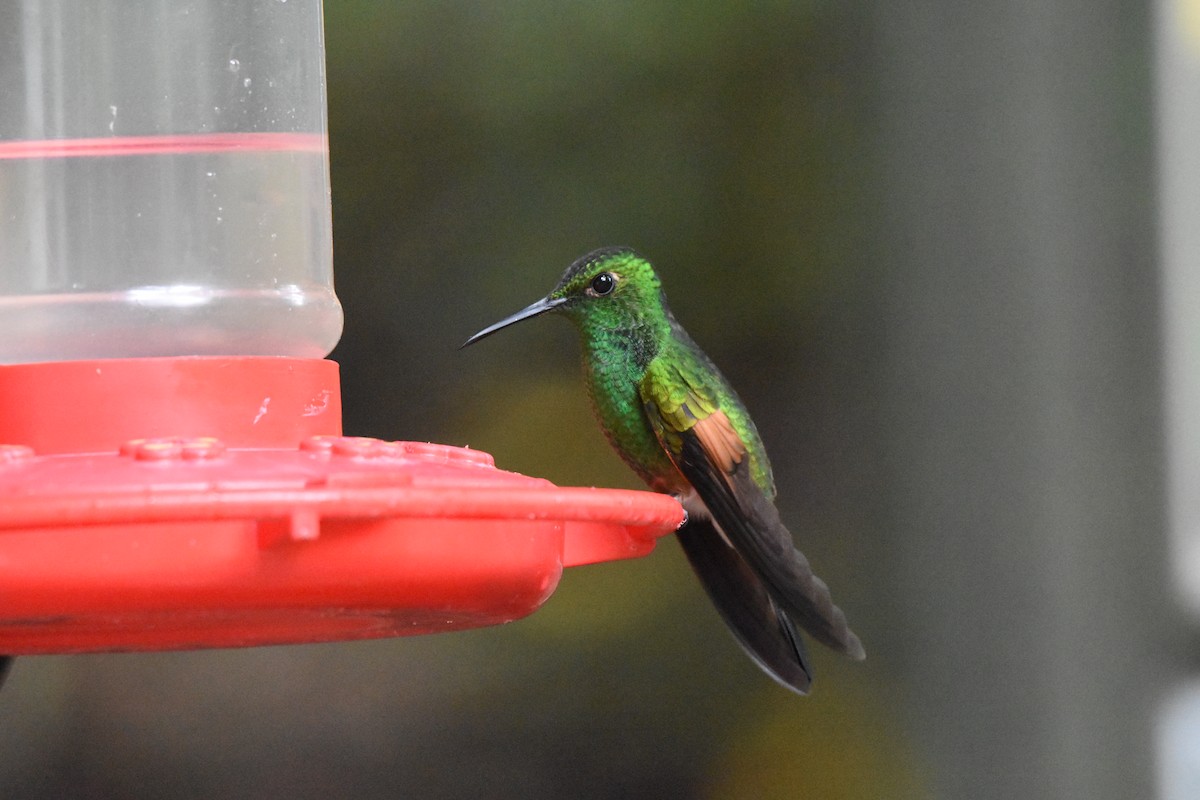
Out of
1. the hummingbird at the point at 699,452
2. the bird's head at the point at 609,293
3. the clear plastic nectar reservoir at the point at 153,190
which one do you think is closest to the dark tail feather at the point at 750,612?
the hummingbird at the point at 699,452

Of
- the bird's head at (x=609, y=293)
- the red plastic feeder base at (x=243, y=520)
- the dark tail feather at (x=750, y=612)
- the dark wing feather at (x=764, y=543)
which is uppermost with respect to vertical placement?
the bird's head at (x=609, y=293)

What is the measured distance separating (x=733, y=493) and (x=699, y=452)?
0.50 ft

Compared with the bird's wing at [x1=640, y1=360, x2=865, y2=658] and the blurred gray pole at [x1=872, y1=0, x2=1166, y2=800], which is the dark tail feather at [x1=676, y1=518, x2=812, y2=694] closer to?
the bird's wing at [x1=640, y1=360, x2=865, y2=658]

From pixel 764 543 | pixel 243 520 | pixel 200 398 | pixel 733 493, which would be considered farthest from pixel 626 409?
pixel 243 520

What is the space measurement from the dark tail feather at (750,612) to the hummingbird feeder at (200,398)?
94 cm

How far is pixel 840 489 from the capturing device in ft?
15.0

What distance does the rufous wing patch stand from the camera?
271 cm

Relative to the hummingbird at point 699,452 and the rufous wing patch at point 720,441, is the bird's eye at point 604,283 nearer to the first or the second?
the hummingbird at point 699,452

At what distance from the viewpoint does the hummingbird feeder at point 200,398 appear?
1.34 m

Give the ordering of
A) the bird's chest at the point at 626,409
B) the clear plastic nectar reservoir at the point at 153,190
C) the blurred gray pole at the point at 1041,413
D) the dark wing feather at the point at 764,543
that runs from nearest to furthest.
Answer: the clear plastic nectar reservoir at the point at 153,190, the dark wing feather at the point at 764,543, the bird's chest at the point at 626,409, the blurred gray pole at the point at 1041,413

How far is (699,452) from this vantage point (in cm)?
274

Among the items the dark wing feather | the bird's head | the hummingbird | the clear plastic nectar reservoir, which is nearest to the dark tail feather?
the hummingbird

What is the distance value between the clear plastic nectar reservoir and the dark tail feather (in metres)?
0.93

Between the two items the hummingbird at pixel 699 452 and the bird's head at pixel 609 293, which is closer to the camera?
the hummingbird at pixel 699 452
